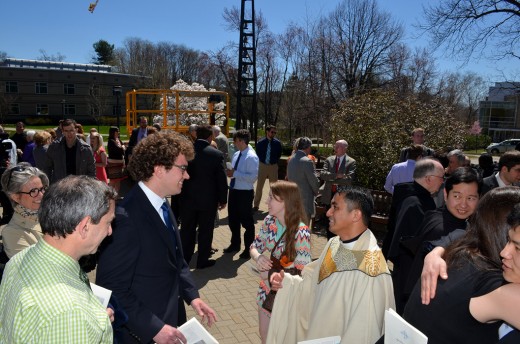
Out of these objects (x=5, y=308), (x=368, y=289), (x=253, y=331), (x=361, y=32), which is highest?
(x=361, y=32)

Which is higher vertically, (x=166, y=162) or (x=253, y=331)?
(x=166, y=162)

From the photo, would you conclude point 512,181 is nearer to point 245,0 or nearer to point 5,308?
point 5,308

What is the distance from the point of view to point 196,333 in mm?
2383

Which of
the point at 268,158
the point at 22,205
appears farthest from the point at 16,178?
the point at 268,158

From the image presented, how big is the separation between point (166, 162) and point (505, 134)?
219 feet

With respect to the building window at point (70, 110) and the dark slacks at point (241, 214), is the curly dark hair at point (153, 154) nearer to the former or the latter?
the dark slacks at point (241, 214)

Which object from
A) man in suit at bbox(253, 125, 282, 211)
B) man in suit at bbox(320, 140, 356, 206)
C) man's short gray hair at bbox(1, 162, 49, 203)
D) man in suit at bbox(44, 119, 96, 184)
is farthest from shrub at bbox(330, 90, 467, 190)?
man's short gray hair at bbox(1, 162, 49, 203)

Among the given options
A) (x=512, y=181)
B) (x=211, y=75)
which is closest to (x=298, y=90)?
(x=211, y=75)

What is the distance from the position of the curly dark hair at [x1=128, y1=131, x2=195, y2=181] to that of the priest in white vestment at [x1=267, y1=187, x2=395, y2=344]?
118cm

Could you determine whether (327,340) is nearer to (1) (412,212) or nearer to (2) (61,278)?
(2) (61,278)

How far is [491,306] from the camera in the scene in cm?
155

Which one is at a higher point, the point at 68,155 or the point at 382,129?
the point at 382,129

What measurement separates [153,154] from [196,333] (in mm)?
1188

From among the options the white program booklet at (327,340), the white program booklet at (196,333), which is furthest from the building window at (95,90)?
the white program booklet at (327,340)
